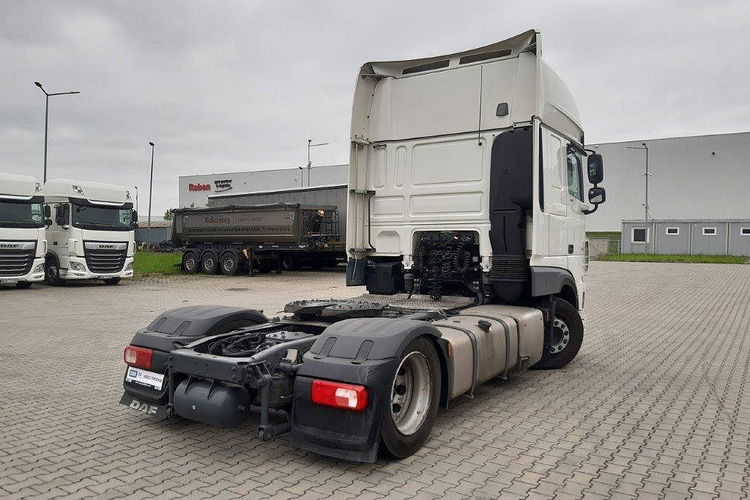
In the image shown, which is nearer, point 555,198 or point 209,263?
point 555,198

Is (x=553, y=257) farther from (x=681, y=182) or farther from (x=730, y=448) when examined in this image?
(x=681, y=182)

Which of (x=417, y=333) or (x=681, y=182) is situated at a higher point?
(x=681, y=182)

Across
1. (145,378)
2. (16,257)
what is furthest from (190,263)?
(145,378)

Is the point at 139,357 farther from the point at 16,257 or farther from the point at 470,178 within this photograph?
the point at 16,257

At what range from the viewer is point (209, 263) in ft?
85.6

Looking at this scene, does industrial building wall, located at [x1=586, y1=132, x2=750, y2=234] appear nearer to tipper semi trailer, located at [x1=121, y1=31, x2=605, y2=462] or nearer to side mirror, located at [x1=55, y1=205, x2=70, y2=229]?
side mirror, located at [x1=55, y1=205, x2=70, y2=229]

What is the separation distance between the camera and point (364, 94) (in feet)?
23.9

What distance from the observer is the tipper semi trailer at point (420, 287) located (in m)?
3.92

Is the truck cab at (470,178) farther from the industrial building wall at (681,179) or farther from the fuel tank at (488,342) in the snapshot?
the industrial building wall at (681,179)

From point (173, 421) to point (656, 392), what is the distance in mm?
4610

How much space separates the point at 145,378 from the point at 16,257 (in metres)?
15.1

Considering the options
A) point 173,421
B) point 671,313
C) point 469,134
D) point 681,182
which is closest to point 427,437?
point 173,421

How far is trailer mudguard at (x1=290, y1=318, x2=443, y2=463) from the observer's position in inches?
146

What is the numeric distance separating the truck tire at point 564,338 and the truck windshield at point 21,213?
51.1ft
